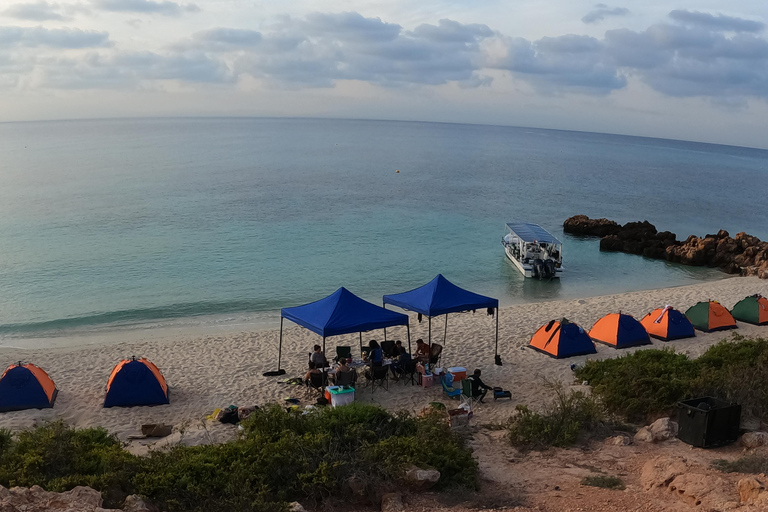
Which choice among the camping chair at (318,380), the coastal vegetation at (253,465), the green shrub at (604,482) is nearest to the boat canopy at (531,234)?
the camping chair at (318,380)

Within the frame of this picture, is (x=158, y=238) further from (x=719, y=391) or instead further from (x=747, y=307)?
(x=719, y=391)

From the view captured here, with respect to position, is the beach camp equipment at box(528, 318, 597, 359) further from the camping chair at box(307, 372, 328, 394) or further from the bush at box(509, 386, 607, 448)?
the camping chair at box(307, 372, 328, 394)

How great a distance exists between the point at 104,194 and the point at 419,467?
5470cm

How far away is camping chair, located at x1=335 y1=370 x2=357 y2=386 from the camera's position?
12859mm

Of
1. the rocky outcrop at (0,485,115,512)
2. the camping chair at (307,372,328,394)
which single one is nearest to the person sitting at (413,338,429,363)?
the camping chair at (307,372,328,394)

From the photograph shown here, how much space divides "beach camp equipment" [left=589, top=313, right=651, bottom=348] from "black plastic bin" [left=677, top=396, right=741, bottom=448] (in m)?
7.04

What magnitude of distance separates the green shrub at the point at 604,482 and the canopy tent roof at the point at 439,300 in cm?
624

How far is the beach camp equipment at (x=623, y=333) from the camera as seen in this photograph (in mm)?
16406

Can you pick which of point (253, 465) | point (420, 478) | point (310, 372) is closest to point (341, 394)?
point (310, 372)

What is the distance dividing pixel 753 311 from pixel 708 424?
38.6ft

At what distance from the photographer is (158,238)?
37.2m

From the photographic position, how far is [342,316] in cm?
1308

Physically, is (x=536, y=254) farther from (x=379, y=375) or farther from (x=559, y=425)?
(x=559, y=425)

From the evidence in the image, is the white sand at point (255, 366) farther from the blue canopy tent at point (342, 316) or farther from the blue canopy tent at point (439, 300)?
the blue canopy tent at point (439, 300)
